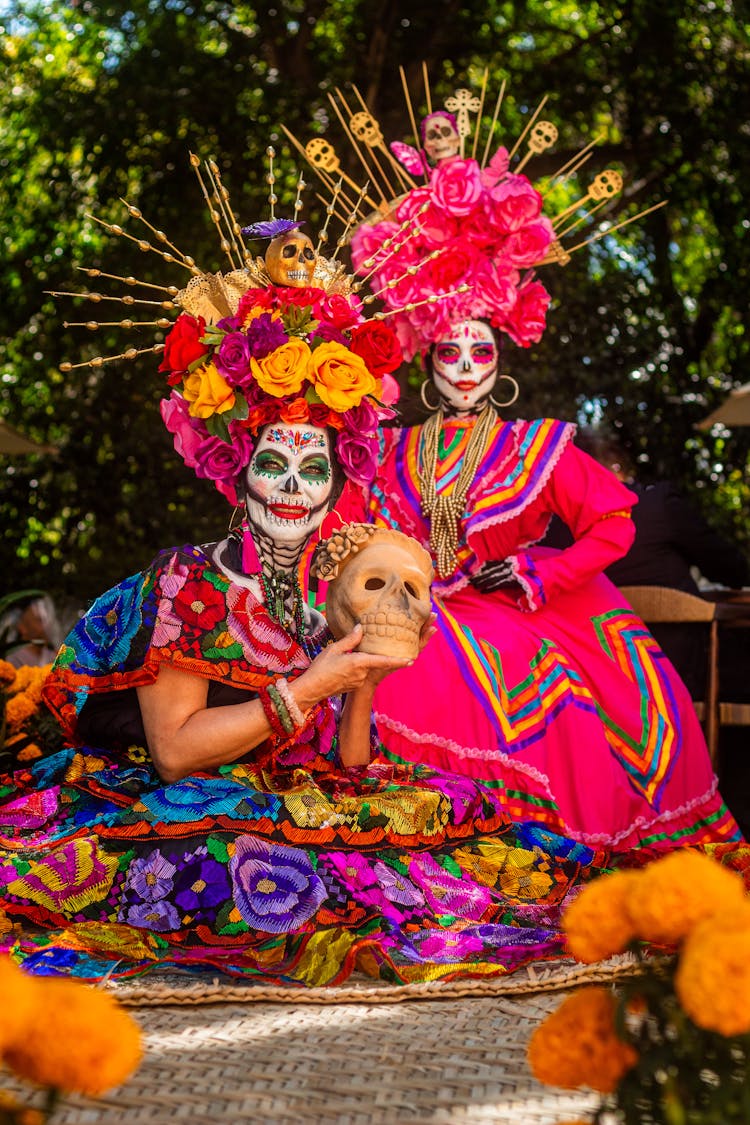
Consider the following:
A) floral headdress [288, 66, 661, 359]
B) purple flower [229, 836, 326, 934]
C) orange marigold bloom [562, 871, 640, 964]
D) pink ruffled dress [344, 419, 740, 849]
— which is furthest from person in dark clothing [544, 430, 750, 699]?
orange marigold bloom [562, 871, 640, 964]

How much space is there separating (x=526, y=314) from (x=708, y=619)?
122 centimetres

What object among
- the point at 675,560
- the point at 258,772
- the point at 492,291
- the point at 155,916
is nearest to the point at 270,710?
the point at 258,772

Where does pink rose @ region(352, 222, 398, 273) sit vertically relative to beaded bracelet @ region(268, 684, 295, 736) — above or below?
above

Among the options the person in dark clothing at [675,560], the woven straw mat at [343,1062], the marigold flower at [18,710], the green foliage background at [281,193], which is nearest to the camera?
the woven straw mat at [343,1062]

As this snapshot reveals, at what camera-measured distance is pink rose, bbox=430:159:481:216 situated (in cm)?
386

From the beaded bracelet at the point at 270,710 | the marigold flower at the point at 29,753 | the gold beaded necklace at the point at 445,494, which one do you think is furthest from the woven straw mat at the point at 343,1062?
the gold beaded necklace at the point at 445,494

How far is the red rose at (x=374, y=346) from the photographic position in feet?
9.16

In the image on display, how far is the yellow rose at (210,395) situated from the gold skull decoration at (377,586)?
1.12 ft

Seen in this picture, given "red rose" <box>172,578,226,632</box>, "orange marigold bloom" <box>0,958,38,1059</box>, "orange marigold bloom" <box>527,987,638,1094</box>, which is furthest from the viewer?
"red rose" <box>172,578,226,632</box>

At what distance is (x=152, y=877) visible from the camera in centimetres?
240

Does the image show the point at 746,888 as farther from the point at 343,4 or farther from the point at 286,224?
the point at 343,4

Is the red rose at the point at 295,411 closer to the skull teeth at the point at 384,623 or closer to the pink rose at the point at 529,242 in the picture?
the skull teeth at the point at 384,623

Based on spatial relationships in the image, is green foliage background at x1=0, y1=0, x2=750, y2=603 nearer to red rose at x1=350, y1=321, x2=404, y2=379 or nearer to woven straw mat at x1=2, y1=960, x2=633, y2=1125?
red rose at x1=350, y1=321, x2=404, y2=379

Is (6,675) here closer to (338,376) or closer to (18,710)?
(18,710)
